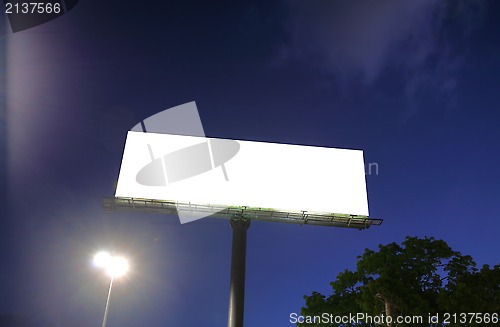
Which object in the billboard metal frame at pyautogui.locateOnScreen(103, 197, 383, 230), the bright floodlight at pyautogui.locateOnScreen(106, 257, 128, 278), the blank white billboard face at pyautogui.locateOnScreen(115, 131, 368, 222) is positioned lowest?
the bright floodlight at pyautogui.locateOnScreen(106, 257, 128, 278)

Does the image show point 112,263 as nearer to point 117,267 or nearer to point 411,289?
point 117,267

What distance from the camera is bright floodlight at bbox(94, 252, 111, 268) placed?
14180mm

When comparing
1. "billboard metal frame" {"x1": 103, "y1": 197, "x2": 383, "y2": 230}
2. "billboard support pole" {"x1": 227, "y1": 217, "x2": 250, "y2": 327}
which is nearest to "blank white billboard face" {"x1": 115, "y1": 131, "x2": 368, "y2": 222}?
"billboard metal frame" {"x1": 103, "y1": 197, "x2": 383, "y2": 230}

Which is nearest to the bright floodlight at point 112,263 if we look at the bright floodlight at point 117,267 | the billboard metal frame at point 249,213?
the bright floodlight at point 117,267

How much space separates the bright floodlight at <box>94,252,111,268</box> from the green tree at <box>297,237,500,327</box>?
9934 millimetres

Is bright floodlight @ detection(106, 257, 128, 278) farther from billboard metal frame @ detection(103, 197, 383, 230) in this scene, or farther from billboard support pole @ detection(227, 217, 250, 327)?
billboard support pole @ detection(227, 217, 250, 327)

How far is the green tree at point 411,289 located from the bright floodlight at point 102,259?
993 cm

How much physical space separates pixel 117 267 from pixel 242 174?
6656mm

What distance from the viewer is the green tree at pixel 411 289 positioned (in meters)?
15.5

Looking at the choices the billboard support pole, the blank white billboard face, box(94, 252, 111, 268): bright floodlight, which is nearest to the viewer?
box(94, 252, 111, 268): bright floodlight

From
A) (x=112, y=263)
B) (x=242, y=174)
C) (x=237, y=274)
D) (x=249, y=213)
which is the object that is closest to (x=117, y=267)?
(x=112, y=263)

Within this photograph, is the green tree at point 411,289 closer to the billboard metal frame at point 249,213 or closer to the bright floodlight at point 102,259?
the billboard metal frame at point 249,213

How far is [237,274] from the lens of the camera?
15.7m

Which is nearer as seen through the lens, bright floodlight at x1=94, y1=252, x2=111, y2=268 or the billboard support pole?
bright floodlight at x1=94, y1=252, x2=111, y2=268
